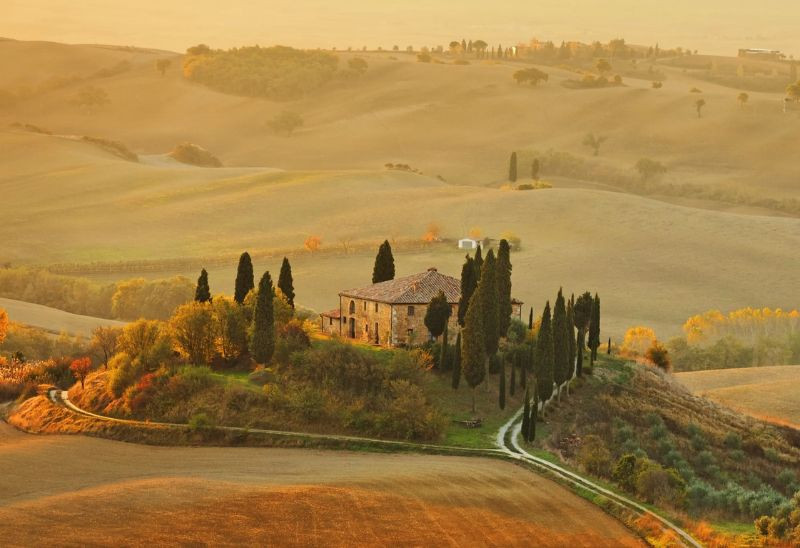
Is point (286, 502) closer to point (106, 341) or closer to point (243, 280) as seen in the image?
point (243, 280)

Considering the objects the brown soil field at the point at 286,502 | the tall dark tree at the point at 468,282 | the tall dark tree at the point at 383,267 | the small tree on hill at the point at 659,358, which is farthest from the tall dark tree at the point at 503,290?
the brown soil field at the point at 286,502

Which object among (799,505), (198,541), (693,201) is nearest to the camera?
(198,541)

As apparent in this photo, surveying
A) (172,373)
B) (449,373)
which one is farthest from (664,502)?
(172,373)

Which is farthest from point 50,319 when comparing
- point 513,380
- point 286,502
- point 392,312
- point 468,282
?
point 286,502

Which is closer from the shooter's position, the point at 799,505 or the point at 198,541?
the point at 198,541

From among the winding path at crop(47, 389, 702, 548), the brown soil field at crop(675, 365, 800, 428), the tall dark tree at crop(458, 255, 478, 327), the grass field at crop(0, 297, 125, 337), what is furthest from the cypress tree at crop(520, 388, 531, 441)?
the grass field at crop(0, 297, 125, 337)

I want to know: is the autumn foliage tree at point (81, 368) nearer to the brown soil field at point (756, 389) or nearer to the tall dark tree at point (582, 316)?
the tall dark tree at point (582, 316)

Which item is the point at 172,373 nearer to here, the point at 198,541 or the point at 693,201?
the point at 198,541

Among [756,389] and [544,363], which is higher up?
[544,363]
